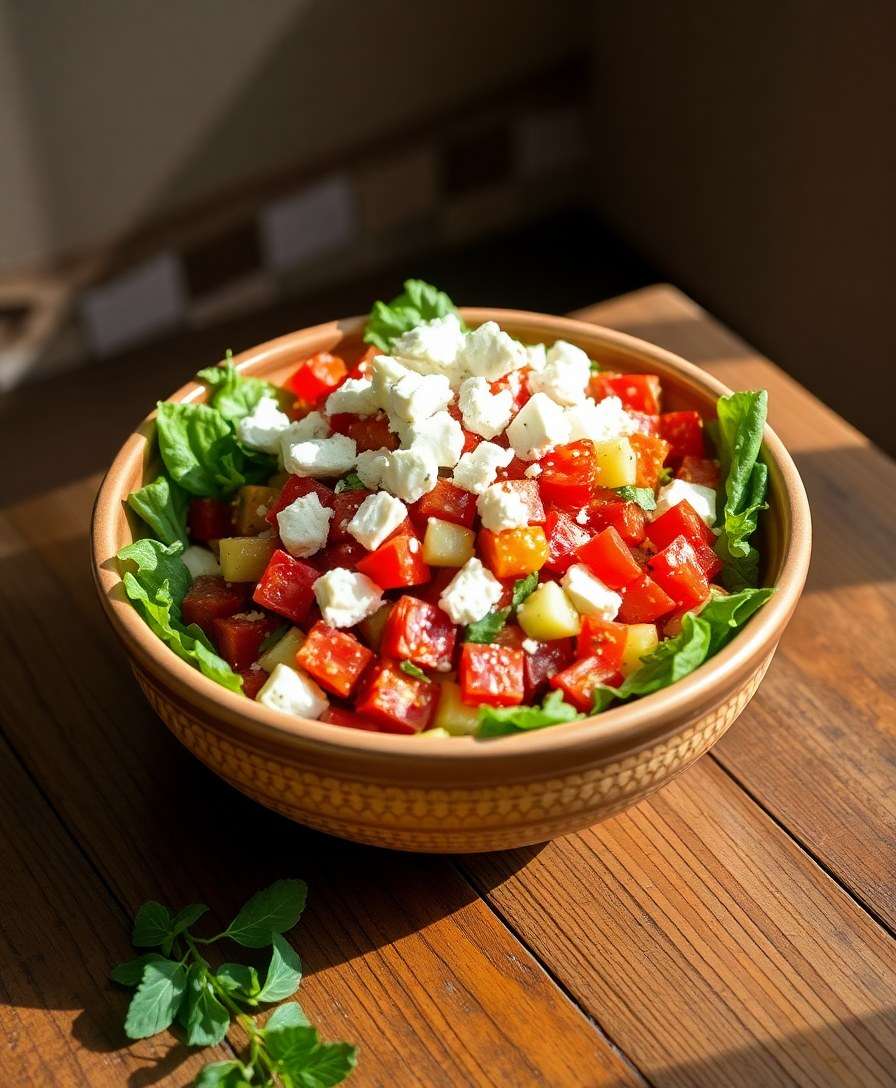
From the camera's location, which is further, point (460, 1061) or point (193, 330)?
point (193, 330)

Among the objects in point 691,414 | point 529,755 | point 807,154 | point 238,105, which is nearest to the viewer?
point 529,755

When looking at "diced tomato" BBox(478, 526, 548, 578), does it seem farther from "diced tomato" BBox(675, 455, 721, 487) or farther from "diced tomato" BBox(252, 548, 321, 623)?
"diced tomato" BBox(675, 455, 721, 487)

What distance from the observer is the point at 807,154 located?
3.25 meters

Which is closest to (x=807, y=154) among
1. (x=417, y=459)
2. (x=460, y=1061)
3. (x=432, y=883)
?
(x=417, y=459)

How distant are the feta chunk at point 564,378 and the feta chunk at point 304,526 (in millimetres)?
317

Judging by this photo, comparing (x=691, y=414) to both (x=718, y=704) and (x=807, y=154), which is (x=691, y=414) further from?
(x=807, y=154)

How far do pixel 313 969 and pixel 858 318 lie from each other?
7.87 feet

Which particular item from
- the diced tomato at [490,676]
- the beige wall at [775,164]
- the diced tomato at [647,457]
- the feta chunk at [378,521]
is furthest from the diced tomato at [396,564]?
the beige wall at [775,164]

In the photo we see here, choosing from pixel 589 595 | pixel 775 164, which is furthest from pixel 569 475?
pixel 775 164

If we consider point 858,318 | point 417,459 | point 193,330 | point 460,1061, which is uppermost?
point 417,459

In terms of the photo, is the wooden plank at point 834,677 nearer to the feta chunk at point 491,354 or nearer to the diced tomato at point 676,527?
the diced tomato at point 676,527

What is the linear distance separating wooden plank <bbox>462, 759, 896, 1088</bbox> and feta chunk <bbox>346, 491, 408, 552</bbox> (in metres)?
0.40

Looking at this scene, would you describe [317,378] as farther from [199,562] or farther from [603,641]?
[603,641]

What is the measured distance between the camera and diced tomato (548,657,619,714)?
1.40 meters
